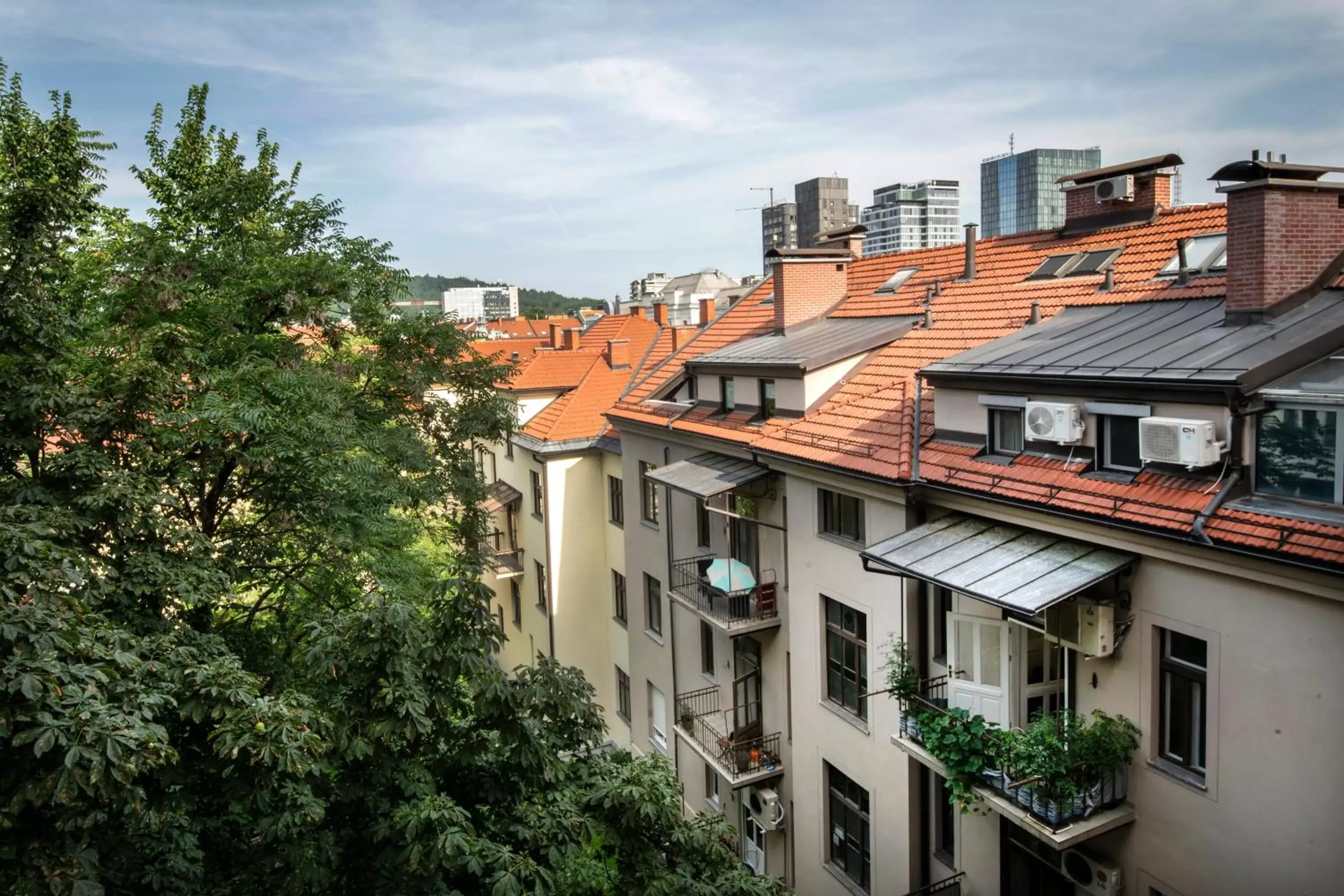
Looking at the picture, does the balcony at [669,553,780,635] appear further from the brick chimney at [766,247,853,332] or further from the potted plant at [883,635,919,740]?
the brick chimney at [766,247,853,332]

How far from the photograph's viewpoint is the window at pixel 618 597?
23.8 m

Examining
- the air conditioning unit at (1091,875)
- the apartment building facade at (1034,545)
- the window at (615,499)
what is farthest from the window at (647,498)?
the air conditioning unit at (1091,875)

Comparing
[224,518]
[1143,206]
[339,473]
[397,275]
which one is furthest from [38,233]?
[1143,206]

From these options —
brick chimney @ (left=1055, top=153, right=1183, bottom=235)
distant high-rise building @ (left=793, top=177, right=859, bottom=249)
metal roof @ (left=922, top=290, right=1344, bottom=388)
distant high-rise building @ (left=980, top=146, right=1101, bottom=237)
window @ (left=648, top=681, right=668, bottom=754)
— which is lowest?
window @ (left=648, top=681, right=668, bottom=754)

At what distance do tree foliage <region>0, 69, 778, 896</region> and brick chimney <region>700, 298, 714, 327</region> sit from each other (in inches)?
776

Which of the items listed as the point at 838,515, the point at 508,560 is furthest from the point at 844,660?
the point at 508,560

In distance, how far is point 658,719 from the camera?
2094 cm

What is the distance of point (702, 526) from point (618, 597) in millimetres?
7442

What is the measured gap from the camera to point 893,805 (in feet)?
39.8

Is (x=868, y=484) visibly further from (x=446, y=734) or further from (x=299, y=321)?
(x=299, y=321)

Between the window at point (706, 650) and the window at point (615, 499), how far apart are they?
6270 mm

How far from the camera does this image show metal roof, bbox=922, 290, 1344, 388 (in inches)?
309

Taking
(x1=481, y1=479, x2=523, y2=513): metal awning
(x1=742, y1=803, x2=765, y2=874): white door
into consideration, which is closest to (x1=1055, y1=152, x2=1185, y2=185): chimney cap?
(x1=742, y1=803, x2=765, y2=874): white door

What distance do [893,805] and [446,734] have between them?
21.8 ft
